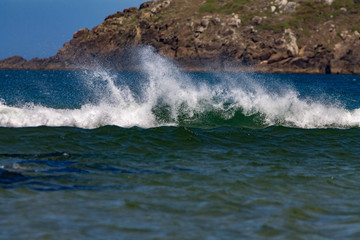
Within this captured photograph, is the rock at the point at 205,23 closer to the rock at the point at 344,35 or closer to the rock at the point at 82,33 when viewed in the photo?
the rock at the point at 344,35

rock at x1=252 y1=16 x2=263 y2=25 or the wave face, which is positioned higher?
rock at x1=252 y1=16 x2=263 y2=25

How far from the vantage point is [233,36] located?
128 metres

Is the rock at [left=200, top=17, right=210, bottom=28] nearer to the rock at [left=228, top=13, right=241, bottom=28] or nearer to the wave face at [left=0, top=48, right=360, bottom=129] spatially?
the rock at [left=228, top=13, right=241, bottom=28]

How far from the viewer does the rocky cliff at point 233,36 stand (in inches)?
4742

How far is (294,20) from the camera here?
137 m

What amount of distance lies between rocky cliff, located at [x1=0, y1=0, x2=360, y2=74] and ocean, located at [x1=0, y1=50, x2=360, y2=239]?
347 ft

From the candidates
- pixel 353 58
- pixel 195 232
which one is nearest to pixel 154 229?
pixel 195 232

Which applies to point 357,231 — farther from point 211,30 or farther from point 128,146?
point 211,30

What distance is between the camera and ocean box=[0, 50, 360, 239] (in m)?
6.05

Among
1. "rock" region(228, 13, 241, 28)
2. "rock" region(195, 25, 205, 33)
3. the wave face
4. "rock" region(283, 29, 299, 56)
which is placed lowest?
the wave face

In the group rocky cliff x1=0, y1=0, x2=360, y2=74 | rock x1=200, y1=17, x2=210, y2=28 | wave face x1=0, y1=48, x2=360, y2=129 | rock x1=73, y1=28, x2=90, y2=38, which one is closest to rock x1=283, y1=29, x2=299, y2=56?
rocky cliff x1=0, y1=0, x2=360, y2=74

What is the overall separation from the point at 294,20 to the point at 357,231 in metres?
138

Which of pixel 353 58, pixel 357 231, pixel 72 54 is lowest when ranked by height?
pixel 357 231

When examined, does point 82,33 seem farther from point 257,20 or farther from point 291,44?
point 291,44
